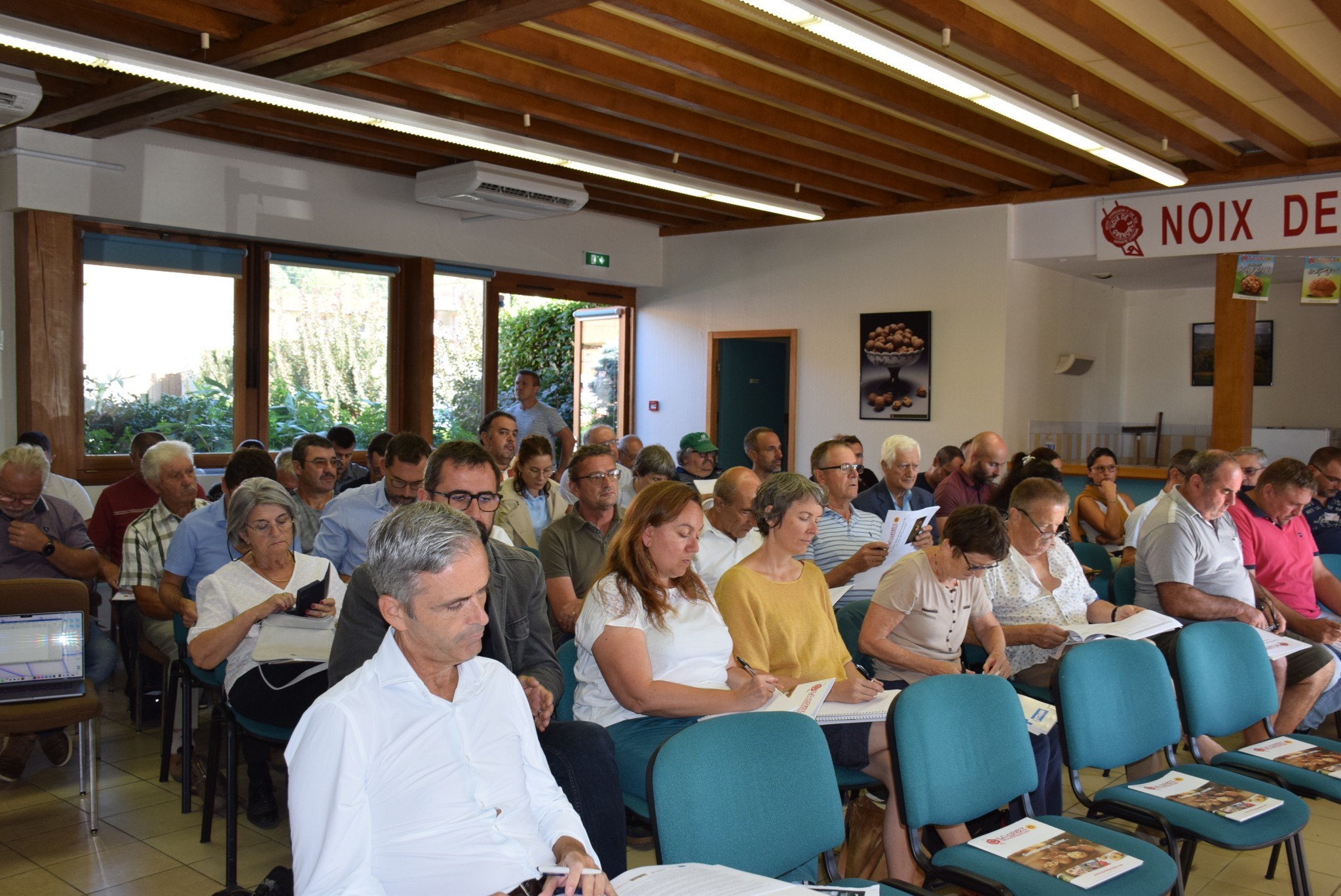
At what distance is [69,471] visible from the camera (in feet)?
22.3

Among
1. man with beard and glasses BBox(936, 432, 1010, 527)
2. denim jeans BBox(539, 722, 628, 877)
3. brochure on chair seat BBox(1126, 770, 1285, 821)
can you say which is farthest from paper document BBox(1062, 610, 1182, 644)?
man with beard and glasses BBox(936, 432, 1010, 527)

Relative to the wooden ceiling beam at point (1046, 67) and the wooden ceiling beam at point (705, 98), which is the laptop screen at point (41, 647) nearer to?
the wooden ceiling beam at point (705, 98)

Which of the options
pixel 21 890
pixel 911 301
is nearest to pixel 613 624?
pixel 21 890

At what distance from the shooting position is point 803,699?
9.32 feet

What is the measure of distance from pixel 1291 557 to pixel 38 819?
539cm

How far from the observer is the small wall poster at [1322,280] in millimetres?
7934

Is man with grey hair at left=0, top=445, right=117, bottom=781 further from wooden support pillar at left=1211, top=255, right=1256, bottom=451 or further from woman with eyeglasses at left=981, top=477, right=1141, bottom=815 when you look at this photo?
wooden support pillar at left=1211, top=255, right=1256, bottom=451

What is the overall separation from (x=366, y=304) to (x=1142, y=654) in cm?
689

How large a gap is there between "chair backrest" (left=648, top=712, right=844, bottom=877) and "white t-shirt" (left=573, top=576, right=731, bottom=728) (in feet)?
2.10

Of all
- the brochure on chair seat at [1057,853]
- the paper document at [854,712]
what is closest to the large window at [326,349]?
the paper document at [854,712]

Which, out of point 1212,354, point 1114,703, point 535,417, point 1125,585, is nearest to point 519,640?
point 1114,703

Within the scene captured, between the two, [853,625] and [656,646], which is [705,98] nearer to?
[853,625]

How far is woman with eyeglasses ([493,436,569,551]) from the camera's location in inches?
197

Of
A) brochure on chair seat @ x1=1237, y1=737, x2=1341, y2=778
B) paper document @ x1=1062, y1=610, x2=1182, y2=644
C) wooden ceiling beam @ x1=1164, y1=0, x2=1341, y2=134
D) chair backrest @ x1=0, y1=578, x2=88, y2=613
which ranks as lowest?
brochure on chair seat @ x1=1237, y1=737, x2=1341, y2=778
